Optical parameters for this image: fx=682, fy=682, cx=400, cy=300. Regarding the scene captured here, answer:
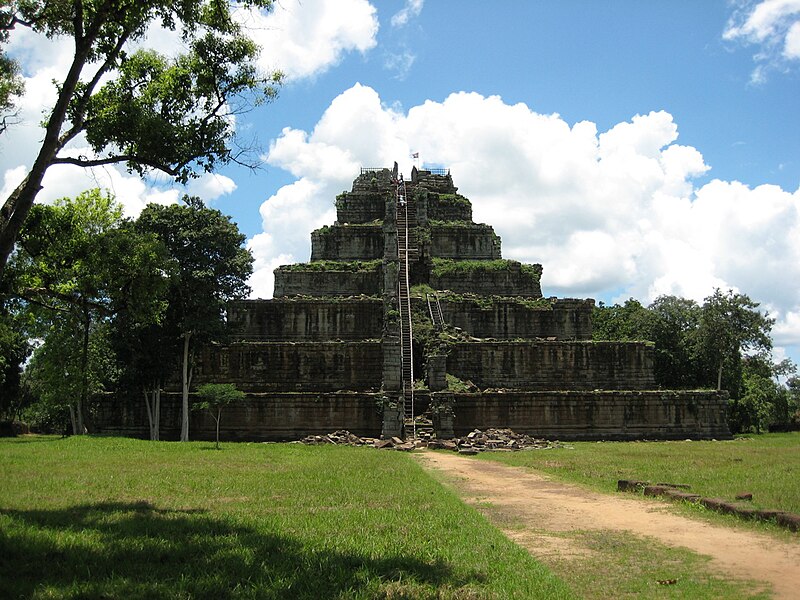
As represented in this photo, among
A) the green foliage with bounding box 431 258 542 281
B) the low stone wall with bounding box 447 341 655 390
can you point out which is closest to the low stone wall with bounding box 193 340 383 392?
the low stone wall with bounding box 447 341 655 390

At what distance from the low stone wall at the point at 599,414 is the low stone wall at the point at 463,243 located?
13.0 m

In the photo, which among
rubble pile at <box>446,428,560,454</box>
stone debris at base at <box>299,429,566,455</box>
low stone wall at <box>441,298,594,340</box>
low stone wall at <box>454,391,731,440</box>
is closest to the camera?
stone debris at base at <box>299,429,566,455</box>

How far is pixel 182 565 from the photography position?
6.81 meters

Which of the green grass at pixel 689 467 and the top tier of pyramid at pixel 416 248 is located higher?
the top tier of pyramid at pixel 416 248

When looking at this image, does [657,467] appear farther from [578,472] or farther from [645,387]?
[645,387]

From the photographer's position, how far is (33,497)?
35.2 ft

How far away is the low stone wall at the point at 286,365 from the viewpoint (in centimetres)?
3055

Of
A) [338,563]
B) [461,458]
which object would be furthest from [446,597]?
[461,458]

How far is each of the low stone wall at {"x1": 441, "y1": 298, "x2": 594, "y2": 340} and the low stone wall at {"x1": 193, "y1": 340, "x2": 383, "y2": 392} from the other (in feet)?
20.4

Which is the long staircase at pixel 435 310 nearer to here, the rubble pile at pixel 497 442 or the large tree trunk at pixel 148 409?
the rubble pile at pixel 497 442

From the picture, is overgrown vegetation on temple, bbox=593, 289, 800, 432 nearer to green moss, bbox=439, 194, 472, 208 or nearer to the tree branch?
green moss, bbox=439, 194, 472, 208

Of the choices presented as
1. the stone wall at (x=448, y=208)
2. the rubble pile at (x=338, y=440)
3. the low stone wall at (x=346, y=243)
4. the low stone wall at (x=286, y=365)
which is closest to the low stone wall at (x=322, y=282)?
the low stone wall at (x=346, y=243)

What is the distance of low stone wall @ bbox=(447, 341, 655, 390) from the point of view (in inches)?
1217

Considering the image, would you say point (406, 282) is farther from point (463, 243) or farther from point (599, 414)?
point (599, 414)
